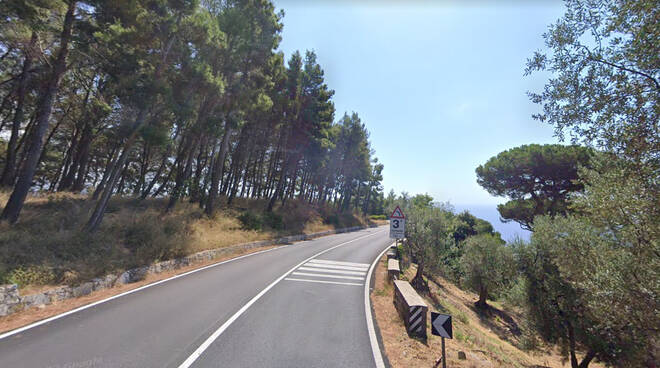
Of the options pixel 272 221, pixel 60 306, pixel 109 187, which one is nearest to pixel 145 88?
pixel 109 187

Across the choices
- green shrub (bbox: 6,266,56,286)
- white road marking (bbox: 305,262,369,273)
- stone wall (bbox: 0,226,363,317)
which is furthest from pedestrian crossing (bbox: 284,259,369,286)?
green shrub (bbox: 6,266,56,286)

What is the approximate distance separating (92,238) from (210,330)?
8.51 m

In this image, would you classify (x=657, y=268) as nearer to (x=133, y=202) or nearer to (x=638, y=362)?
(x=638, y=362)

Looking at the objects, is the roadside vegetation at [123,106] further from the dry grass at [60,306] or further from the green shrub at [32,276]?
the dry grass at [60,306]

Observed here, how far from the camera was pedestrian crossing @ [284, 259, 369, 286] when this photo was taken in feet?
35.2

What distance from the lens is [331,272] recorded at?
40.1 feet

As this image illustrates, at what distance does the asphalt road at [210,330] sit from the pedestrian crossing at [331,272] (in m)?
0.95

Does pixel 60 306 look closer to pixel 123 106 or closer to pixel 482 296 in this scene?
pixel 123 106

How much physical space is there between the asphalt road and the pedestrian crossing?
946 mm

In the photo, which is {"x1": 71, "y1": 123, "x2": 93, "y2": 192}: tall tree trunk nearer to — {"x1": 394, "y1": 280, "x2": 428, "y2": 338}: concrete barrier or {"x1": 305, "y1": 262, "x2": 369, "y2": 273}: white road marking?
{"x1": 305, "y1": 262, "x2": 369, "y2": 273}: white road marking

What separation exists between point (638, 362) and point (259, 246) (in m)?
17.8

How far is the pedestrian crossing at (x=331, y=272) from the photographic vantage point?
10.7 meters

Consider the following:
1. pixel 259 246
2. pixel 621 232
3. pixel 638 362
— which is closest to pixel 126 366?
pixel 621 232

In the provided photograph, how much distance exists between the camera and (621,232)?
6215mm
